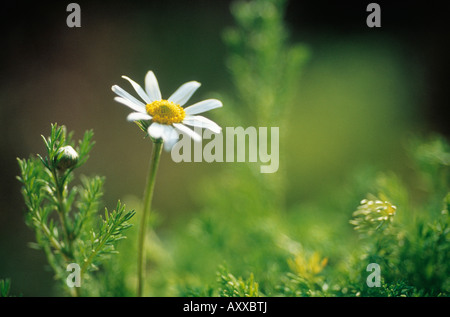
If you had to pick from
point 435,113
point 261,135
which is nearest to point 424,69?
point 435,113

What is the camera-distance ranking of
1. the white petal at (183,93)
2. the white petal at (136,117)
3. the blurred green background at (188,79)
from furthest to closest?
1. the blurred green background at (188,79)
2. the white petal at (183,93)
3. the white petal at (136,117)

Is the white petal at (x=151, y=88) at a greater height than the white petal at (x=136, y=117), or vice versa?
the white petal at (x=151, y=88)

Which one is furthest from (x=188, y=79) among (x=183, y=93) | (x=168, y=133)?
(x=168, y=133)

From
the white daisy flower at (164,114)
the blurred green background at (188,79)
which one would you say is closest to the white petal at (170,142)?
the white daisy flower at (164,114)

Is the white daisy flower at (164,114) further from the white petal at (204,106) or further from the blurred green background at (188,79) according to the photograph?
the blurred green background at (188,79)

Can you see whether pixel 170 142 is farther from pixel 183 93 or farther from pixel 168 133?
pixel 183 93

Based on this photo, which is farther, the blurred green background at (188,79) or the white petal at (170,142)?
the blurred green background at (188,79)
